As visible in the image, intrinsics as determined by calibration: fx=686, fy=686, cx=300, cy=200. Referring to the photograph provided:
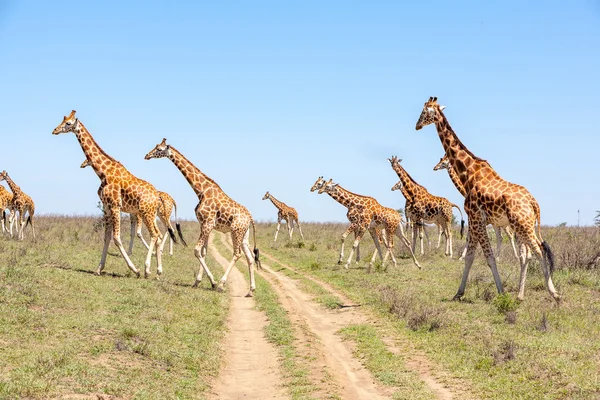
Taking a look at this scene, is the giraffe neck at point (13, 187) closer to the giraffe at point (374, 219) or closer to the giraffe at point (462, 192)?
the giraffe at point (374, 219)

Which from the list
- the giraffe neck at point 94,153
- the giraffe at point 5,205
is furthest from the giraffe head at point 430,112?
the giraffe at point 5,205

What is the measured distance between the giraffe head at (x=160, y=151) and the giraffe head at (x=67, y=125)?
2.03 m

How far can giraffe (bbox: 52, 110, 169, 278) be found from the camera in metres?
17.5

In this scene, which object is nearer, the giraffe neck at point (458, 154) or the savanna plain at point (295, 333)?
the savanna plain at point (295, 333)

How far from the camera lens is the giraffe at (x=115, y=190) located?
57.3 feet

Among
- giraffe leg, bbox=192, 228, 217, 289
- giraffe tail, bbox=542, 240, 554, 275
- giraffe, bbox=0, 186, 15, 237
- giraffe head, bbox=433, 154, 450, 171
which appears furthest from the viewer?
giraffe, bbox=0, 186, 15, 237

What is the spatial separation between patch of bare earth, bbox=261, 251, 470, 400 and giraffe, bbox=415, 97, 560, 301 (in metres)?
2.52

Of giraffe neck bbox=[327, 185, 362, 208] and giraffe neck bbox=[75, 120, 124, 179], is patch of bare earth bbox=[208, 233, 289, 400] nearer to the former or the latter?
giraffe neck bbox=[75, 120, 124, 179]

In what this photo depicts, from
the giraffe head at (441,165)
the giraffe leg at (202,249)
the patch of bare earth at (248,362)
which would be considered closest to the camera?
the patch of bare earth at (248,362)

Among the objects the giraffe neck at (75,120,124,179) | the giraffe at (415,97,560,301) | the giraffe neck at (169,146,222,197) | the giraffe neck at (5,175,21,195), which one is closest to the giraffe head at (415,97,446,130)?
the giraffe at (415,97,560,301)

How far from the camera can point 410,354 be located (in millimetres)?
11172

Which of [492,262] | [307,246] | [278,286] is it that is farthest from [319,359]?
[307,246]

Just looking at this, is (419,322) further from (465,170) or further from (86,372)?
(86,372)

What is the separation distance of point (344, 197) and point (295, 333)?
11.7 meters
